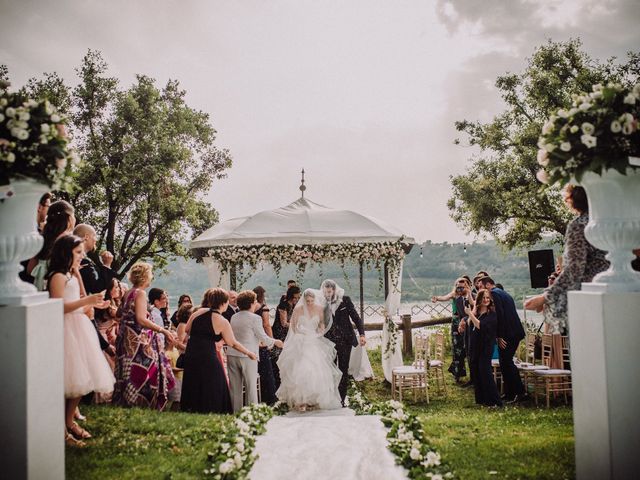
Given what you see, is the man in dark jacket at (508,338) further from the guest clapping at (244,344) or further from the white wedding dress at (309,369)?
the guest clapping at (244,344)

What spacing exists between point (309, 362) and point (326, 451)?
9.23 feet

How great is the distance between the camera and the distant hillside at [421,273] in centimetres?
1101

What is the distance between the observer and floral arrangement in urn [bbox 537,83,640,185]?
336cm

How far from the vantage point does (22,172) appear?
3.36 meters

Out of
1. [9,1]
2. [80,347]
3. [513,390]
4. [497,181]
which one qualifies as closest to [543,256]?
[513,390]

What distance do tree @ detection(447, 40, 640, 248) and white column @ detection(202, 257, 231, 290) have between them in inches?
361

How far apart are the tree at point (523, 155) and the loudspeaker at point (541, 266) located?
549cm

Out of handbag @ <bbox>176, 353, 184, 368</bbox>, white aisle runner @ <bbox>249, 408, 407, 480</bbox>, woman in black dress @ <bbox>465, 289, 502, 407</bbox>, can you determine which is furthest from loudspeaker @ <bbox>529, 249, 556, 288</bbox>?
handbag @ <bbox>176, 353, 184, 368</bbox>

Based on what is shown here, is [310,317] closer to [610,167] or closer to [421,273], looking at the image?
[610,167]

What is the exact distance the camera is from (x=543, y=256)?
10.5m

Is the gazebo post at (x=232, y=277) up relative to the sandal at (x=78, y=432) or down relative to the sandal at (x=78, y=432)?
up

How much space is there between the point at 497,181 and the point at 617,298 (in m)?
13.9

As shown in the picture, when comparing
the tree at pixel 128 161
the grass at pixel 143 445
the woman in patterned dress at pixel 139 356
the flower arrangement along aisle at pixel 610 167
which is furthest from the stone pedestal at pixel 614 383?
the tree at pixel 128 161

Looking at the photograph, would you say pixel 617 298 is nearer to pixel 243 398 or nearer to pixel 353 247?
pixel 243 398
